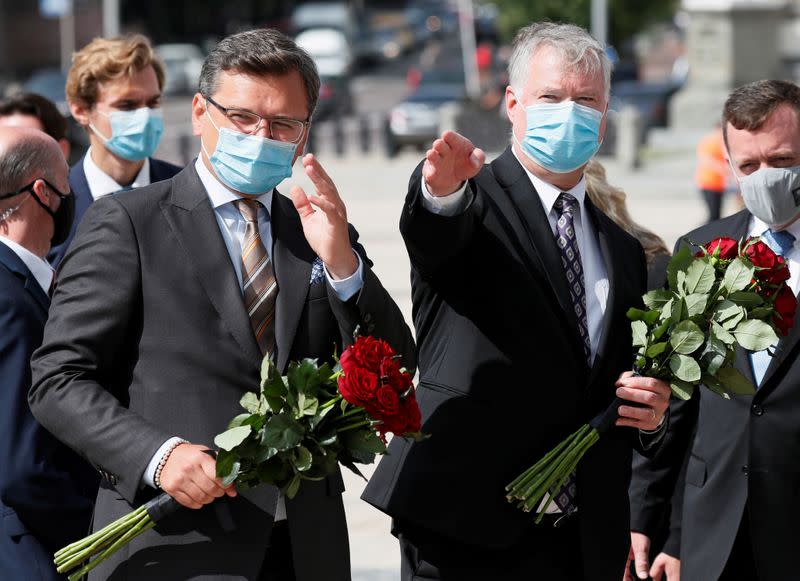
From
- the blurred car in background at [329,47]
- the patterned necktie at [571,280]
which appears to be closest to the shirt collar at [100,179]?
the patterned necktie at [571,280]

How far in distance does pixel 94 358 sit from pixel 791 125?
2399mm

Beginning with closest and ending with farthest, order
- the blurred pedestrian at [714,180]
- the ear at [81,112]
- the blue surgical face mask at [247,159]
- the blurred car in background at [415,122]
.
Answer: the blue surgical face mask at [247,159] → the ear at [81,112] → the blurred pedestrian at [714,180] → the blurred car in background at [415,122]

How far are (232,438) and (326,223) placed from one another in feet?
1.90

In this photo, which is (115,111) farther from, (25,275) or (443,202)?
(443,202)

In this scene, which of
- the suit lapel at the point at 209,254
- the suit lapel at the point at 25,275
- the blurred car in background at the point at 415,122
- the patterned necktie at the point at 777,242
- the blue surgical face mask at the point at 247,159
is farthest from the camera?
the blurred car in background at the point at 415,122

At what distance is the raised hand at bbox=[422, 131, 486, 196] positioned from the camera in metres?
3.12

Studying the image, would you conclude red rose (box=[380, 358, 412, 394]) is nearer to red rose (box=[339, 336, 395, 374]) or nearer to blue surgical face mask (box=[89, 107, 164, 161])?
red rose (box=[339, 336, 395, 374])

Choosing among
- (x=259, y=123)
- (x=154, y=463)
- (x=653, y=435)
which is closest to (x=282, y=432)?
(x=154, y=463)

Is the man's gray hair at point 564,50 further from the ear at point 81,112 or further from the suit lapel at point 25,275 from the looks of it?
the ear at point 81,112

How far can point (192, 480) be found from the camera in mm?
2980

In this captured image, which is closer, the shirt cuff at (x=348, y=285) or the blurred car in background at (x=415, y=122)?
the shirt cuff at (x=348, y=285)

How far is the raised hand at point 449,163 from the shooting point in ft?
10.2

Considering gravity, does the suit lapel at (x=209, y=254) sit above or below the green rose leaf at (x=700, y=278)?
above

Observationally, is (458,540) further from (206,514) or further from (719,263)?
(719,263)
